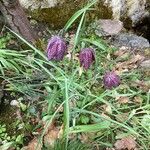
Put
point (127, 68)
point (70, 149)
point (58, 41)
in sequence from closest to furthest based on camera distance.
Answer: point (58, 41)
point (70, 149)
point (127, 68)

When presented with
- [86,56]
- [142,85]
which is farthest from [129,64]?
[86,56]

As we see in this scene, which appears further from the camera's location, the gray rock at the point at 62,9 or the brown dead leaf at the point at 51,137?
the gray rock at the point at 62,9

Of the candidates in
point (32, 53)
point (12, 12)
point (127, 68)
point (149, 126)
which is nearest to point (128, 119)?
point (149, 126)

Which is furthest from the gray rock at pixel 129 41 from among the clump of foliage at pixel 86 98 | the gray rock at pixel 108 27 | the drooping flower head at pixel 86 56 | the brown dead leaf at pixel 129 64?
the drooping flower head at pixel 86 56

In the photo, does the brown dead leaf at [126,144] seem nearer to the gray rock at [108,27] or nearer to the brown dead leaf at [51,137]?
the brown dead leaf at [51,137]

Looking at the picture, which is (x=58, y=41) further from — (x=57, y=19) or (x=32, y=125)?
(x=57, y=19)

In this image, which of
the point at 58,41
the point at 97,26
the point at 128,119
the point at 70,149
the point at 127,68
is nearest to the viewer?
the point at 58,41
